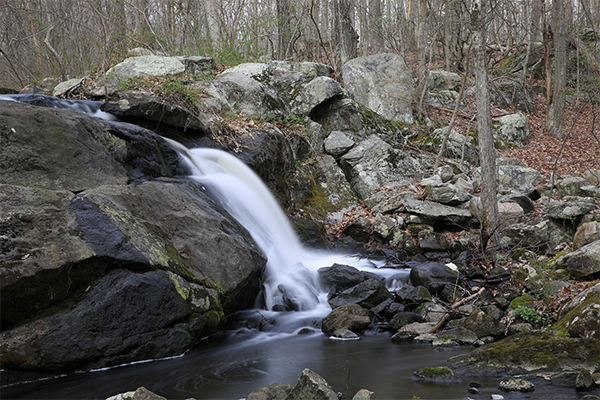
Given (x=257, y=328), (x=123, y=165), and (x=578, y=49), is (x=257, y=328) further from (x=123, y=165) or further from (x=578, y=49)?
(x=578, y=49)

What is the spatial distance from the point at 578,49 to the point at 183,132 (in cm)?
1787

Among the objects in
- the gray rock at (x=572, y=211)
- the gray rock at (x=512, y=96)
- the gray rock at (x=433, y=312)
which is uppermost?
the gray rock at (x=512, y=96)

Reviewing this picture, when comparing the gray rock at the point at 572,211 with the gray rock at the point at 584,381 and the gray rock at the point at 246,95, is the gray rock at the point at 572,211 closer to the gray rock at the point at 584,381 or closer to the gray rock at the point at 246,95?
the gray rock at the point at 584,381

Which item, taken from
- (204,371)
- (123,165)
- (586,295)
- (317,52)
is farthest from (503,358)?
(317,52)

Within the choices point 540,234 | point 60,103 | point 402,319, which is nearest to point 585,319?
point 402,319

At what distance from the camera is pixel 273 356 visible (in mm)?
5219

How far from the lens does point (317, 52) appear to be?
18719 mm

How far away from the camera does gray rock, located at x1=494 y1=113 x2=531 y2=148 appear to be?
15.5m

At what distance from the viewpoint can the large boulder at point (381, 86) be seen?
1494 centimetres

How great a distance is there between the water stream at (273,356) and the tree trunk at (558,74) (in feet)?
40.7

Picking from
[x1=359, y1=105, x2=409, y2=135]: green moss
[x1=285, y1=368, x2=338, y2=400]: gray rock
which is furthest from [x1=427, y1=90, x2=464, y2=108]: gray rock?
[x1=285, y1=368, x2=338, y2=400]: gray rock

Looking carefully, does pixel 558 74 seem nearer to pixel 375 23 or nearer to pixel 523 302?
pixel 375 23

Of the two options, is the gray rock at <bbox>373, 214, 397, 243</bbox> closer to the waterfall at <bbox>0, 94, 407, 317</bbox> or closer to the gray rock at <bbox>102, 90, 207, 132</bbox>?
the waterfall at <bbox>0, 94, 407, 317</bbox>

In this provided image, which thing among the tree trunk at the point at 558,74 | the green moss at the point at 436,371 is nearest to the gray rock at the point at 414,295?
the green moss at the point at 436,371
